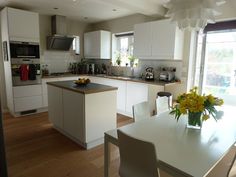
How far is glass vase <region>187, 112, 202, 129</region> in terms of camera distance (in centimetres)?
164

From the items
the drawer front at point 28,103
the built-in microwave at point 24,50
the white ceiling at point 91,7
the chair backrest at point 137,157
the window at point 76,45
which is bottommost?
the drawer front at point 28,103

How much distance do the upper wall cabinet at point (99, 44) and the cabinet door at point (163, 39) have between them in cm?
174

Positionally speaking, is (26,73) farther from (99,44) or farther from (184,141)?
(184,141)

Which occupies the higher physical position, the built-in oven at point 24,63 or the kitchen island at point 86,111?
the built-in oven at point 24,63

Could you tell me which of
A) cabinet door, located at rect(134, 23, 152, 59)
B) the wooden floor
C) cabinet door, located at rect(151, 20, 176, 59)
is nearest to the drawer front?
the wooden floor

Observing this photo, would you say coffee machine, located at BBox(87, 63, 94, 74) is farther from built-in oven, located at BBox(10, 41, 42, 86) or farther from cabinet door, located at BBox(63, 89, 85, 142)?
cabinet door, located at BBox(63, 89, 85, 142)

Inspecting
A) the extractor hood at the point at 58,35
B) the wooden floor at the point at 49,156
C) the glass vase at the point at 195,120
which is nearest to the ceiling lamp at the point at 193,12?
the glass vase at the point at 195,120

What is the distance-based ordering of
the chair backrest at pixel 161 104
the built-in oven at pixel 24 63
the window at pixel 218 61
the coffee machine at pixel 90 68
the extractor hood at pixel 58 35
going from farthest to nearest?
1. the coffee machine at pixel 90 68
2. the extractor hood at pixel 58 35
3. the built-in oven at pixel 24 63
4. the window at pixel 218 61
5. the chair backrest at pixel 161 104

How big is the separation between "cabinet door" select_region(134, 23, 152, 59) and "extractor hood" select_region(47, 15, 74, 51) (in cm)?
199

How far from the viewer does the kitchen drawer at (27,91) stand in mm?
3981

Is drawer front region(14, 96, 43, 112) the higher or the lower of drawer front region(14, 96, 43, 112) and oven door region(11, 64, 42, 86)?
the lower

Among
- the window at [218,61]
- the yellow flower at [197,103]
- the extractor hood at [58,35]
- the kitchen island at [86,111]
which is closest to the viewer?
the yellow flower at [197,103]

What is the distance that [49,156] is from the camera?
2.52 metres

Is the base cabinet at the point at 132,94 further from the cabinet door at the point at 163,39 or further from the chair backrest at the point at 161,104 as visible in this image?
the chair backrest at the point at 161,104
